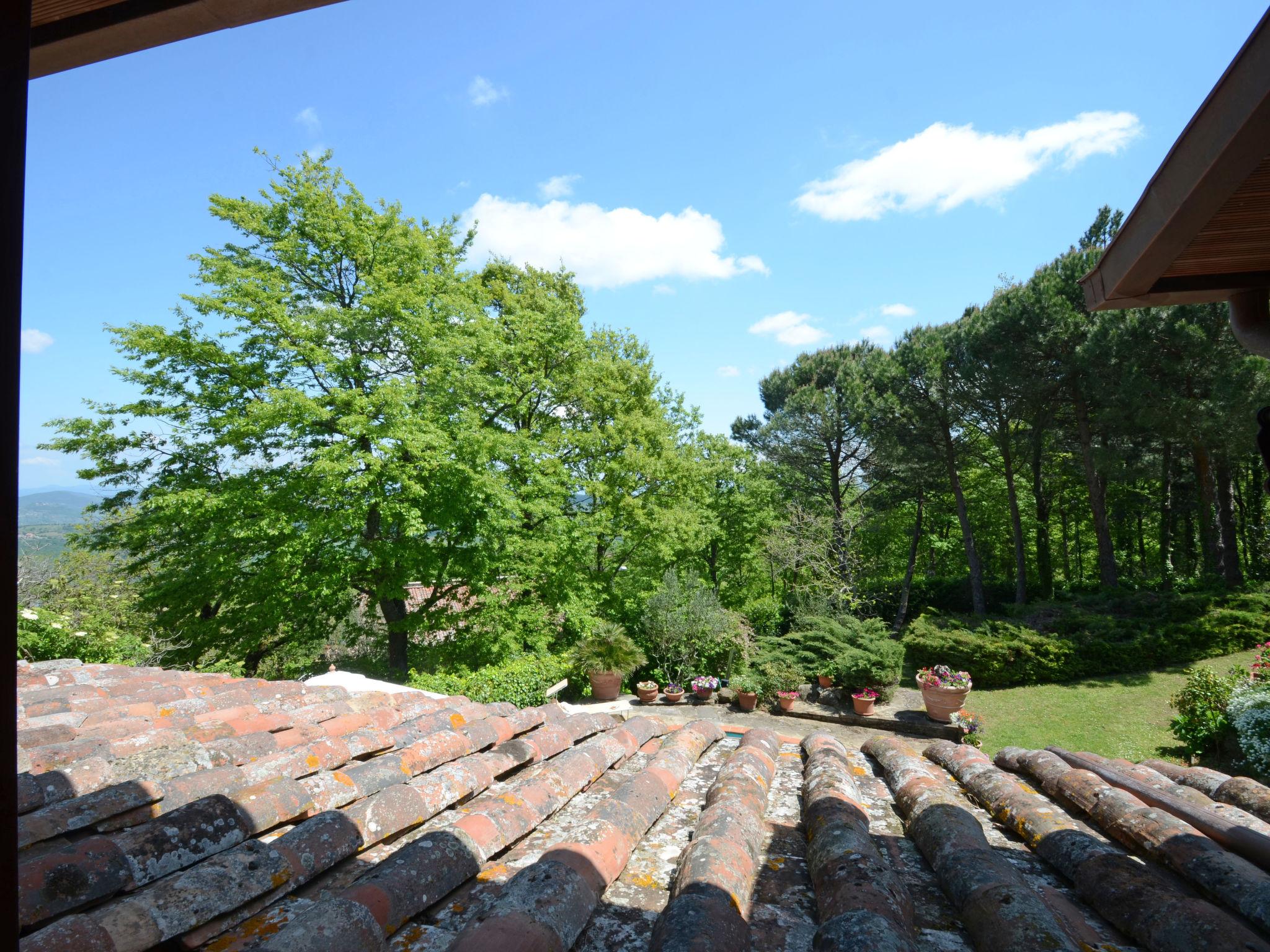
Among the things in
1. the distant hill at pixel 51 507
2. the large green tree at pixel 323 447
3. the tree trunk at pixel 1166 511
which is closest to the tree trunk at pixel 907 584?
the tree trunk at pixel 1166 511

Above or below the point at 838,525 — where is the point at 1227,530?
below

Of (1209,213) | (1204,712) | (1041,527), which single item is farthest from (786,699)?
(1041,527)

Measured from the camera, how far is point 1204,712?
10438mm

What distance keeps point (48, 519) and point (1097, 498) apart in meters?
112

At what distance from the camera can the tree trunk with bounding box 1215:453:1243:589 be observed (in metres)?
17.6

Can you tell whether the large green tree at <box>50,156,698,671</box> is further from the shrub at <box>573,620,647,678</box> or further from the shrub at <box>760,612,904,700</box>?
the shrub at <box>760,612,904,700</box>

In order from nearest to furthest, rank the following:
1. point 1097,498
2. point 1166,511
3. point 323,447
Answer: point 323,447 < point 1097,498 < point 1166,511

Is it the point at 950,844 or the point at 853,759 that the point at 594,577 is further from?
the point at 950,844

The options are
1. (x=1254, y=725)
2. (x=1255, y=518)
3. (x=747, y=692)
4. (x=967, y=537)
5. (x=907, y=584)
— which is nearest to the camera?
(x=1254, y=725)

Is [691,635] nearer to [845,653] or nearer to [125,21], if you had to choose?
[845,653]

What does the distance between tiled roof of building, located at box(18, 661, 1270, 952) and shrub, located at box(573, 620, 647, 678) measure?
1071cm

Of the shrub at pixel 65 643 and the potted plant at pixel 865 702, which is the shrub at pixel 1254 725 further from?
the shrub at pixel 65 643

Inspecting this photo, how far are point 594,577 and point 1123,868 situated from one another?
1550cm

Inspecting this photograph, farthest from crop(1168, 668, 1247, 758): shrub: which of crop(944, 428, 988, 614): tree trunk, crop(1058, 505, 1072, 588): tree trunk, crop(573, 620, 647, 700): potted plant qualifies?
crop(1058, 505, 1072, 588): tree trunk
